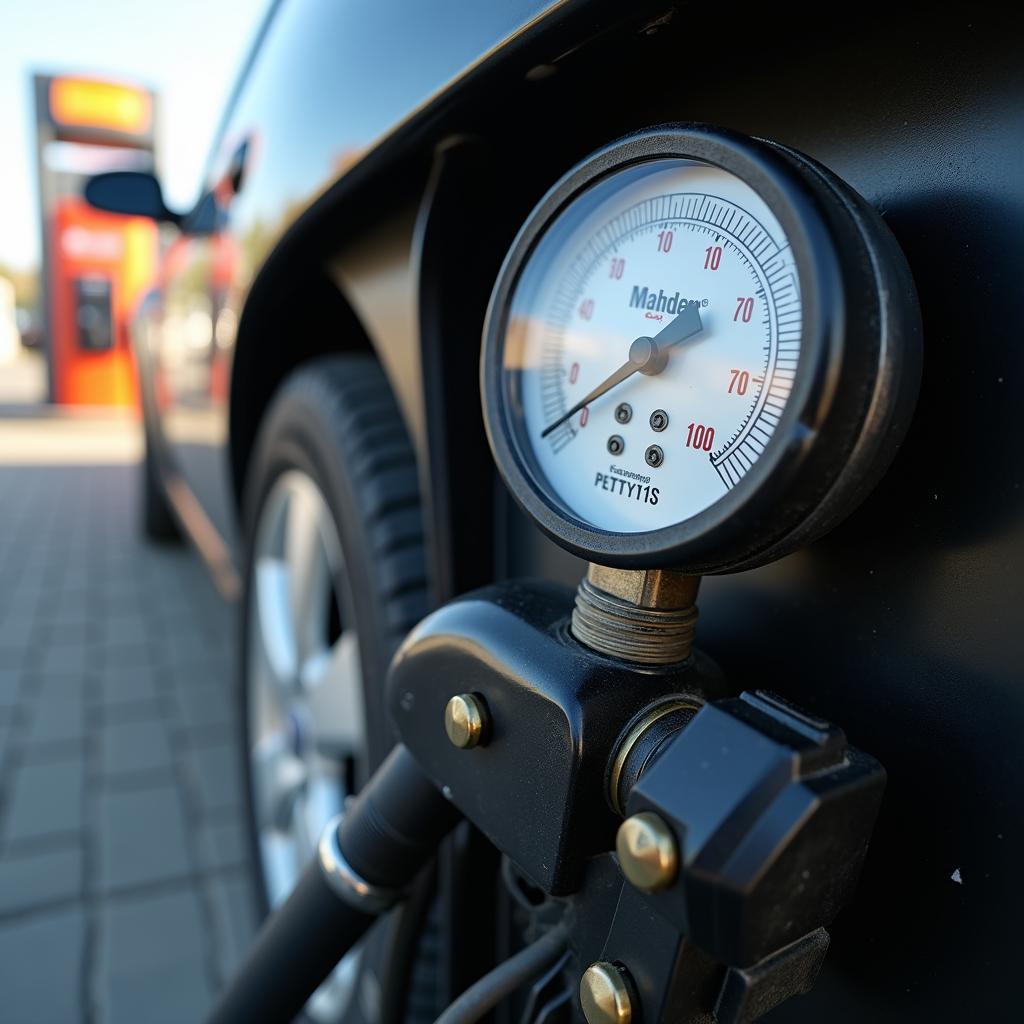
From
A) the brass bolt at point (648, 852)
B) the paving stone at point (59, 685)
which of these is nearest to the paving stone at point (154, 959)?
the paving stone at point (59, 685)

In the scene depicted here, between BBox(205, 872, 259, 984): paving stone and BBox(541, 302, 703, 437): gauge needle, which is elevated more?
BBox(541, 302, 703, 437): gauge needle

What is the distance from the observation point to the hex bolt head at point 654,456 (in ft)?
1.82

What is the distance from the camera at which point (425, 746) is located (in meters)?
0.67

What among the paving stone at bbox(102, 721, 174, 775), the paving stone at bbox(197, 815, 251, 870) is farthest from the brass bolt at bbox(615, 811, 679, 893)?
the paving stone at bbox(102, 721, 174, 775)

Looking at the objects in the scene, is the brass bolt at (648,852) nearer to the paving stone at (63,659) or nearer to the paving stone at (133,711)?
the paving stone at (133,711)

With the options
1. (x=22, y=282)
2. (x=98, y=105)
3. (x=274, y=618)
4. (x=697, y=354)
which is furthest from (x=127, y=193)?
(x=22, y=282)

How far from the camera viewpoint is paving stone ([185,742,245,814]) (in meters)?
2.22

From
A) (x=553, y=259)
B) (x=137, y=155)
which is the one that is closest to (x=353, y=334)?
(x=553, y=259)

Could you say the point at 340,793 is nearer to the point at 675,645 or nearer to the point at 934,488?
the point at 675,645

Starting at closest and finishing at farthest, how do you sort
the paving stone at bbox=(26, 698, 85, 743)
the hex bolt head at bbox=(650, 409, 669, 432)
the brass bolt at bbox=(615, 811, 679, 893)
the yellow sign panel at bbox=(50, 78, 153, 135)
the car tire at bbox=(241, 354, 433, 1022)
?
the brass bolt at bbox=(615, 811, 679, 893) → the hex bolt head at bbox=(650, 409, 669, 432) → the car tire at bbox=(241, 354, 433, 1022) → the paving stone at bbox=(26, 698, 85, 743) → the yellow sign panel at bbox=(50, 78, 153, 135)

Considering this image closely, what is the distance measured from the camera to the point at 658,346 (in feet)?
1.81

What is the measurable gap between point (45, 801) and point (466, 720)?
1983 mm

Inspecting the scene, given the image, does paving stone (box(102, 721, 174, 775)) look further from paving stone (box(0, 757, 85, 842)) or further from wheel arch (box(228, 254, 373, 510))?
wheel arch (box(228, 254, 373, 510))

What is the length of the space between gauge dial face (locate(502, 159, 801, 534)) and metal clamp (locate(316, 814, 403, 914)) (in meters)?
0.39
